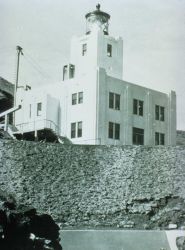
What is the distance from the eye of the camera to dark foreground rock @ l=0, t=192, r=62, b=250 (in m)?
9.80

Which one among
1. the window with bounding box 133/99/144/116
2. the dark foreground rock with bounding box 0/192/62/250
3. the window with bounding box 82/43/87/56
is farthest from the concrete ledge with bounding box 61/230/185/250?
the window with bounding box 82/43/87/56

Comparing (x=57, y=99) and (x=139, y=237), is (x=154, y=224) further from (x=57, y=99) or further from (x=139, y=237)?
(x=57, y=99)

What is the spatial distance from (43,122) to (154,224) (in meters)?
13.6

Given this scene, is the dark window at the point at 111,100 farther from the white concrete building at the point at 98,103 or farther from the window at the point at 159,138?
the window at the point at 159,138

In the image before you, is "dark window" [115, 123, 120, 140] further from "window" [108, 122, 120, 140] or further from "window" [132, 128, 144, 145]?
"window" [132, 128, 144, 145]

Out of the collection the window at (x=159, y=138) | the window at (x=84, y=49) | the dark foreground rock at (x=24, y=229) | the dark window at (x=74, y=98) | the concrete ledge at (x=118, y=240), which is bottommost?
the concrete ledge at (x=118, y=240)

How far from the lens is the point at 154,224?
26109 millimetres

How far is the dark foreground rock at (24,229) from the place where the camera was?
9.80 m

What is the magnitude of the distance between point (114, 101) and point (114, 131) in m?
2.22

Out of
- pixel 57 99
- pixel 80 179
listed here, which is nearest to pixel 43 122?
pixel 57 99

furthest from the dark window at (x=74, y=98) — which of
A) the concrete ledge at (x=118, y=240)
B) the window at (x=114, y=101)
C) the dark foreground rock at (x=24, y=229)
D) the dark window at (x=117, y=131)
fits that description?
the dark foreground rock at (x=24, y=229)

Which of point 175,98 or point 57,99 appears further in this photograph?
point 175,98

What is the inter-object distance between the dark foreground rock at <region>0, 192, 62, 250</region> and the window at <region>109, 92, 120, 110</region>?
2610 cm

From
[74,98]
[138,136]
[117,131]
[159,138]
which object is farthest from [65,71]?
[159,138]
